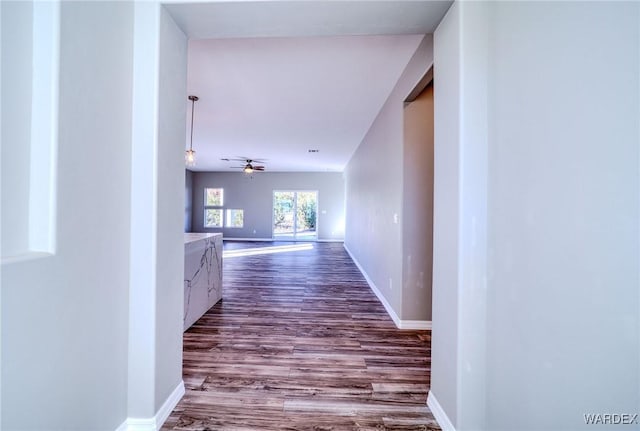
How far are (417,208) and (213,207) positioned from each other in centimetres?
1011

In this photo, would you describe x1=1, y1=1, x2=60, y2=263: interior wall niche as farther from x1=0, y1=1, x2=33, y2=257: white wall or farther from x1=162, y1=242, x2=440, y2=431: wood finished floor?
x1=162, y1=242, x2=440, y2=431: wood finished floor

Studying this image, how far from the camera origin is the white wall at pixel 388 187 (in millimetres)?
2787

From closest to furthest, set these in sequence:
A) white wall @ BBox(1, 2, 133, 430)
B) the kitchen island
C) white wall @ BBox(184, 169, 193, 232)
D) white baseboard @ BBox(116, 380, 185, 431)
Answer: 1. white wall @ BBox(1, 2, 133, 430)
2. white baseboard @ BBox(116, 380, 185, 431)
3. the kitchen island
4. white wall @ BBox(184, 169, 193, 232)

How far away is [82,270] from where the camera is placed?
1218mm

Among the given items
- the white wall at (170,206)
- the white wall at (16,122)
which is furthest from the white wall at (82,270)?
the white wall at (170,206)

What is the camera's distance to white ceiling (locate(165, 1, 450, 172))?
1.62 metres

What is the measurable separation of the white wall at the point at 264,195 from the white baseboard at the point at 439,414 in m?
9.46

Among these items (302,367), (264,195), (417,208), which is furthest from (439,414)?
(264,195)

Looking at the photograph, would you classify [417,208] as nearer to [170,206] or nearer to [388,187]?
[388,187]

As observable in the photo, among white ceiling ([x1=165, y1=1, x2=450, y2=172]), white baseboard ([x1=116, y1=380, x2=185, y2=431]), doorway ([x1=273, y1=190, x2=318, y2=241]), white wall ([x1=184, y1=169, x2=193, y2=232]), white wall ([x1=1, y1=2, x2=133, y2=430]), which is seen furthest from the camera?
doorway ([x1=273, y1=190, x2=318, y2=241])

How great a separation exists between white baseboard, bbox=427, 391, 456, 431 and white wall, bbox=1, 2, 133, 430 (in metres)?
1.79

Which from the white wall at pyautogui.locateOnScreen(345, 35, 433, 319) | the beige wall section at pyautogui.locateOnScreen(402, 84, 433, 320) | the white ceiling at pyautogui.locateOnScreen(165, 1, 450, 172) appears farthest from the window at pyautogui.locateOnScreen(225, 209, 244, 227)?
the beige wall section at pyautogui.locateOnScreen(402, 84, 433, 320)

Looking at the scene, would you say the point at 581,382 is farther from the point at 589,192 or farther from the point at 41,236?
the point at 41,236

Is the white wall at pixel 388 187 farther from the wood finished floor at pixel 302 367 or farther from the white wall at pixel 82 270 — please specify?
the white wall at pixel 82 270
